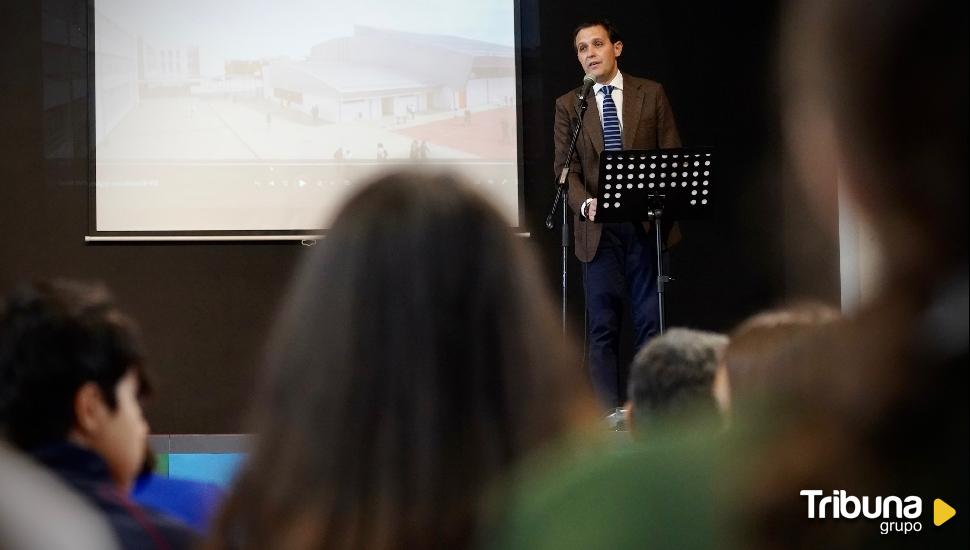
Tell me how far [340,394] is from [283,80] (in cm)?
547

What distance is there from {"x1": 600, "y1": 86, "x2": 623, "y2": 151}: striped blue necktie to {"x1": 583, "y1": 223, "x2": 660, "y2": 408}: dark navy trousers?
390mm

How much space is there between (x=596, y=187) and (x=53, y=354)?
Result: 12.8 feet

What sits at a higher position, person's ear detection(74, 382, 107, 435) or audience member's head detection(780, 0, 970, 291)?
audience member's head detection(780, 0, 970, 291)

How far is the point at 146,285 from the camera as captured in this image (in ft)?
19.9

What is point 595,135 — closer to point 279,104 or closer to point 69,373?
point 279,104

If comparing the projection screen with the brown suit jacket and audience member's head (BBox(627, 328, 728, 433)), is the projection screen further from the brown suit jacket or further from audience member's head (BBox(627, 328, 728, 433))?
audience member's head (BBox(627, 328, 728, 433))

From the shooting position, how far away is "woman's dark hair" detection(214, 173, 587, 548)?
2.68 ft

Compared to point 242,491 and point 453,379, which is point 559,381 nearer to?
point 453,379

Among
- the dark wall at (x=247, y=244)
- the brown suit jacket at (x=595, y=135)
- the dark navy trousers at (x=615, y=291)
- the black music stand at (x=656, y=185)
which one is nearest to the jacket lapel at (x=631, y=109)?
the brown suit jacket at (x=595, y=135)

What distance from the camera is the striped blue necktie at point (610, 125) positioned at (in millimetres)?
5461

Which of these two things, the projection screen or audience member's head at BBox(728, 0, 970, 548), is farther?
the projection screen

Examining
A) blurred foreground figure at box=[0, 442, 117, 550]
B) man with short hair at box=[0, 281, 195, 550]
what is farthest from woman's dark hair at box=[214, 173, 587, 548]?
man with short hair at box=[0, 281, 195, 550]

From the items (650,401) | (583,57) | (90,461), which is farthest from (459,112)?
(90,461)

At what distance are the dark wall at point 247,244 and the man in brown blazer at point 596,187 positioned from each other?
0.63 meters
